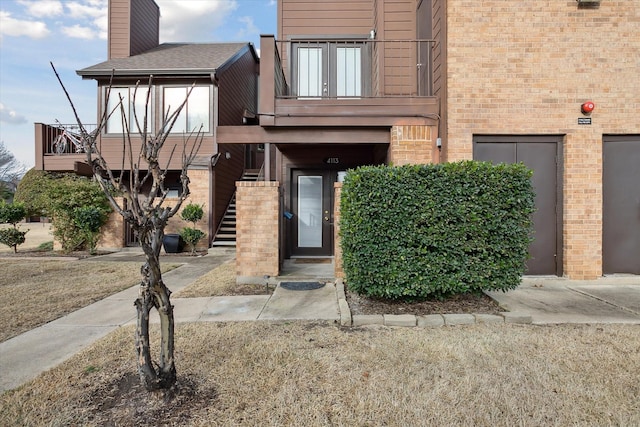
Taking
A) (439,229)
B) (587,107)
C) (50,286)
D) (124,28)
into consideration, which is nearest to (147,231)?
(439,229)

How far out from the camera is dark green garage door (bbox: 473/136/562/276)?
588 cm

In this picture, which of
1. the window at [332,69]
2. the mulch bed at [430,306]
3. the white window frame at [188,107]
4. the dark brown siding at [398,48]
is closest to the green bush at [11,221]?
the white window frame at [188,107]

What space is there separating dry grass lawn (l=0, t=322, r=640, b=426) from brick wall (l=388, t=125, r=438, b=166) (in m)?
3.42

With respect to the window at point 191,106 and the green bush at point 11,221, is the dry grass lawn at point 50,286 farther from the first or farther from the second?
the window at point 191,106

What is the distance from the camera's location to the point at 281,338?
3465 millimetres

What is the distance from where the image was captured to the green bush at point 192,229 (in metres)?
10.2

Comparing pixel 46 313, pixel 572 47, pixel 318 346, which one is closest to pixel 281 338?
pixel 318 346

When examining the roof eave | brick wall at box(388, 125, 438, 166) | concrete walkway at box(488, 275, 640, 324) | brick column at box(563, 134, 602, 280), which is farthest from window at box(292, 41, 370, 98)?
concrete walkway at box(488, 275, 640, 324)

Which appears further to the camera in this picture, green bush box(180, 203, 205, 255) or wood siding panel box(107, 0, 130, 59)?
wood siding panel box(107, 0, 130, 59)

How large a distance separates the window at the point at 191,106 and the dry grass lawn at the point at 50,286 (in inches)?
218

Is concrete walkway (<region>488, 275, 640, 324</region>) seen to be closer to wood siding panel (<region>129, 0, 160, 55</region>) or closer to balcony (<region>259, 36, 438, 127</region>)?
balcony (<region>259, 36, 438, 127</region>)

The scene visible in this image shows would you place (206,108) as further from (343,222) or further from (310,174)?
(343,222)

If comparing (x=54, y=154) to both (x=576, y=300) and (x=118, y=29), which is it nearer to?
(x=118, y=29)

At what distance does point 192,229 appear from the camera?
10367mm
